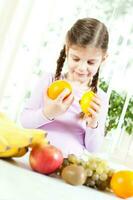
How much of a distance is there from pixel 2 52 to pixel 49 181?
3.99ft

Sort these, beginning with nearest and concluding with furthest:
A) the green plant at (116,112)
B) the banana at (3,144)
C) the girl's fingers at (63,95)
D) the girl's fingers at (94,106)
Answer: the banana at (3,144)
the girl's fingers at (63,95)
the girl's fingers at (94,106)
the green plant at (116,112)

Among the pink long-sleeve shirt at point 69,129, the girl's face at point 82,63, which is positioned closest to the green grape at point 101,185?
the pink long-sleeve shirt at point 69,129

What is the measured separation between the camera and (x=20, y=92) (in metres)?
1.98

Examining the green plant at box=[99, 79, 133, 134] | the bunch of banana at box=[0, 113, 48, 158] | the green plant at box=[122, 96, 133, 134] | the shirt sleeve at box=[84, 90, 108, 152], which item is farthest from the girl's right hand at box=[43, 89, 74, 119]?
the green plant at box=[122, 96, 133, 134]

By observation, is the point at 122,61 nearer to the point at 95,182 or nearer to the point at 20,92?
the point at 20,92

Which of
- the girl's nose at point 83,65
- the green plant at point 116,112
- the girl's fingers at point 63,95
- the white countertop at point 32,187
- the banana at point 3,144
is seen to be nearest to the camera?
the white countertop at point 32,187

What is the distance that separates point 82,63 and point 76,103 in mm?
148

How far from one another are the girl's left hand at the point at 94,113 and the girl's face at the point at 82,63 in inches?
6.5

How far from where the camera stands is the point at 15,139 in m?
0.86

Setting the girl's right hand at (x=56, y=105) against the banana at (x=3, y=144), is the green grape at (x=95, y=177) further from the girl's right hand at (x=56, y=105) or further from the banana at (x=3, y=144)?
the girl's right hand at (x=56, y=105)

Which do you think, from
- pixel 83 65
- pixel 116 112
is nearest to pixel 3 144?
pixel 83 65

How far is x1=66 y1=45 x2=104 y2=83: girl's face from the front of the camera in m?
1.48

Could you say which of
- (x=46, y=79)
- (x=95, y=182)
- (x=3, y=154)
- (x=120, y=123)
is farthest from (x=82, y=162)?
(x=120, y=123)

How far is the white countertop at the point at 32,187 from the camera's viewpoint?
66cm
